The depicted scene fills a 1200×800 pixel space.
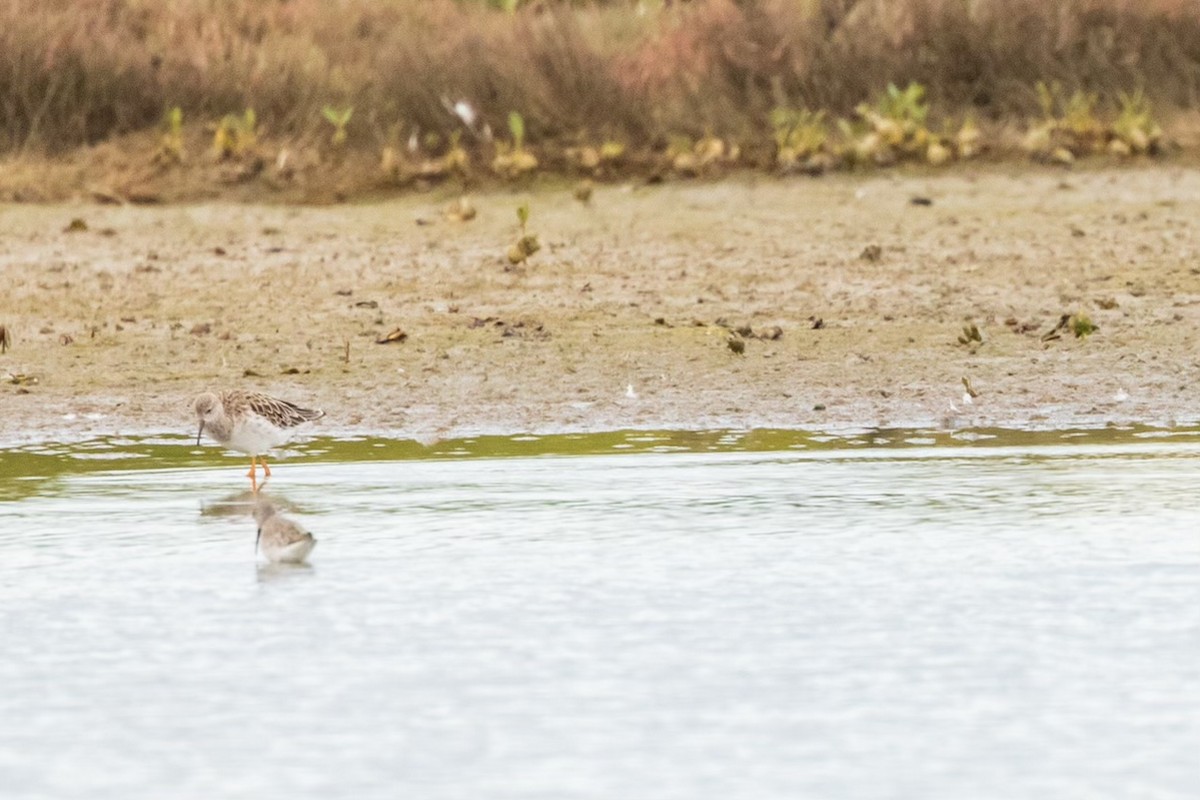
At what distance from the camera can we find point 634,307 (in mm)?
11750

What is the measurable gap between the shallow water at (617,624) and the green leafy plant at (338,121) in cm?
690

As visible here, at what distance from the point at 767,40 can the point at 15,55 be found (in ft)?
16.5

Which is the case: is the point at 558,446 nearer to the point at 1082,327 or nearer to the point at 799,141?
the point at 1082,327

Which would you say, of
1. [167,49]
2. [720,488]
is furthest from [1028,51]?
[720,488]

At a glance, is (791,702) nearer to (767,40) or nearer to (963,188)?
(963,188)

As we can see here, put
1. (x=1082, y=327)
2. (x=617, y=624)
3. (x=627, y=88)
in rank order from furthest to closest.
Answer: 1. (x=627, y=88)
2. (x=1082, y=327)
3. (x=617, y=624)

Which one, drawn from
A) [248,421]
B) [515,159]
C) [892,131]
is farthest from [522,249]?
[248,421]

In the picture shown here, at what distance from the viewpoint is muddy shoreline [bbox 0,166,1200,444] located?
9836 millimetres

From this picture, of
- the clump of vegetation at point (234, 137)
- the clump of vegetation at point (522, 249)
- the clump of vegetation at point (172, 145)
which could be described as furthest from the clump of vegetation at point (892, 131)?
the clump of vegetation at point (172, 145)

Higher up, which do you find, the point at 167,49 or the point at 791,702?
the point at 167,49

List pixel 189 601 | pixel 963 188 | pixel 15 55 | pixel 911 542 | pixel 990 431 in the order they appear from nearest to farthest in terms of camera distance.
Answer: pixel 189 601, pixel 911 542, pixel 990 431, pixel 963 188, pixel 15 55

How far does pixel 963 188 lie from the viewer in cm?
1470

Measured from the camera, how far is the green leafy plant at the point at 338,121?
15.5m

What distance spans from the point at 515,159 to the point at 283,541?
355 inches
